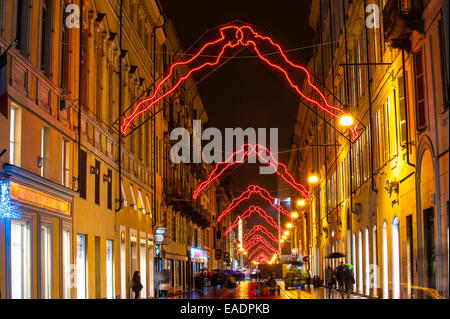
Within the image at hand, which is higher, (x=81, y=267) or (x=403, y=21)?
(x=403, y=21)

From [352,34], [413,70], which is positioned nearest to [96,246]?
[413,70]

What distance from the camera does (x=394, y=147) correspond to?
26.7 meters

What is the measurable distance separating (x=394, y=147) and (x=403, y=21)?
6318mm

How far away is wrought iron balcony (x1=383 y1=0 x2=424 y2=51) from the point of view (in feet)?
70.1

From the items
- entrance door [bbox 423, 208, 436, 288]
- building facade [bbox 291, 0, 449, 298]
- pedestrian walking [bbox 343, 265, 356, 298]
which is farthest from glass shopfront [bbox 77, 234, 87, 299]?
pedestrian walking [bbox 343, 265, 356, 298]

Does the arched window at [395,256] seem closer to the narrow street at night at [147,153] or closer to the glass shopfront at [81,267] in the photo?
the narrow street at night at [147,153]

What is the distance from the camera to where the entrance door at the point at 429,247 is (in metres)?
21.3

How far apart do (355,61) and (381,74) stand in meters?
8.34

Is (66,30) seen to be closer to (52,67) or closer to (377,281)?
(52,67)

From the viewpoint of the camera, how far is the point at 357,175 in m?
38.1

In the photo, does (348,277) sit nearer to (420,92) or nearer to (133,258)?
(133,258)

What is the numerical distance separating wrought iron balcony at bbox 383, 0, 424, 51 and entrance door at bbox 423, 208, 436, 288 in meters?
5.13

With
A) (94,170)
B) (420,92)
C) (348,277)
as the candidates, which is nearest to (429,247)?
(420,92)

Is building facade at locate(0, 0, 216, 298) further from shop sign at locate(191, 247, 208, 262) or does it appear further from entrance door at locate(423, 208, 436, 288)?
shop sign at locate(191, 247, 208, 262)
